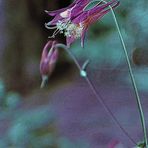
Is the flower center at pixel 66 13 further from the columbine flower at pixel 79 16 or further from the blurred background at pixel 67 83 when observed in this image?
the blurred background at pixel 67 83

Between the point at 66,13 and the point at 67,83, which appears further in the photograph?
the point at 67,83

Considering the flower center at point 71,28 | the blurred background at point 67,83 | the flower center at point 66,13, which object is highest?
the flower center at point 66,13

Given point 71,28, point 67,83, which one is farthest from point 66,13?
point 67,83

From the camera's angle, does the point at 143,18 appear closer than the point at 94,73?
Yes

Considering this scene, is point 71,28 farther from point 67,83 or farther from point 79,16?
point 67,83

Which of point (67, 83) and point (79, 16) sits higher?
point (79, 16)

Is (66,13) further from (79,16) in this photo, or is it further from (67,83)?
(67,83)

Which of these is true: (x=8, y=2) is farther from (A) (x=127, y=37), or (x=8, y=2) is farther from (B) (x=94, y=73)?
(A) (x=127, y=37)

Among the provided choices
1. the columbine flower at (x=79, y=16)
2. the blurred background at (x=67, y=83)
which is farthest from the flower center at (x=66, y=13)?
the blurred background at (x=67, y=83)

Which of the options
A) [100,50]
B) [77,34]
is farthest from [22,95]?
[77,34]
